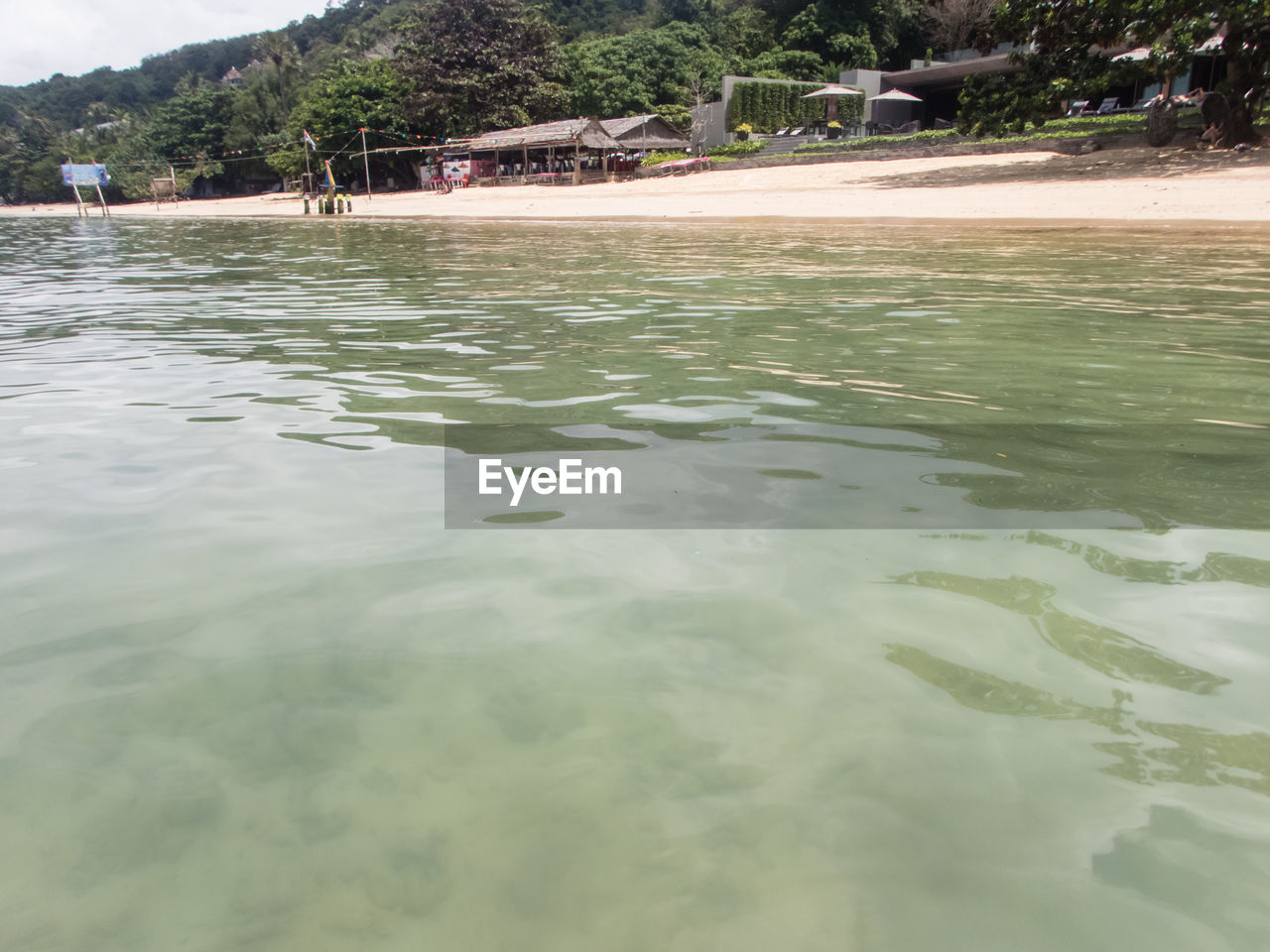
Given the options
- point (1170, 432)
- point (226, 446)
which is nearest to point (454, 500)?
point (226, 446)

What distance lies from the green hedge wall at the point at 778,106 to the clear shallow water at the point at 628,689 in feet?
150

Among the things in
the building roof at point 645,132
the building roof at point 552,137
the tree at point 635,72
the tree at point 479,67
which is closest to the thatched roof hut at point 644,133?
the building roof at point 645,132

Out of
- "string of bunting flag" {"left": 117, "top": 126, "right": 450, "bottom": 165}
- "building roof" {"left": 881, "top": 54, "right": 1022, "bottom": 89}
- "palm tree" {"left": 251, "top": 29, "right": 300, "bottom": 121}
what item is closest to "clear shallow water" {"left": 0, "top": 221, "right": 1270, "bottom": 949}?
"string of bunting flag" {"left": 117, "top": 126, "right": 450, "bottom": 165}

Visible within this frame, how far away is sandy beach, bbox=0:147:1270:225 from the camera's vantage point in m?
16.0

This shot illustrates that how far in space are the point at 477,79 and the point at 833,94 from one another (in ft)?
73.6

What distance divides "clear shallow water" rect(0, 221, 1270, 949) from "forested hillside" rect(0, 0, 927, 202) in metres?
50.5

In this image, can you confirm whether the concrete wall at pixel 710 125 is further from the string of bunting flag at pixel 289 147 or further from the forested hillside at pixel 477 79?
the string of bunting flag at pixel 289 147

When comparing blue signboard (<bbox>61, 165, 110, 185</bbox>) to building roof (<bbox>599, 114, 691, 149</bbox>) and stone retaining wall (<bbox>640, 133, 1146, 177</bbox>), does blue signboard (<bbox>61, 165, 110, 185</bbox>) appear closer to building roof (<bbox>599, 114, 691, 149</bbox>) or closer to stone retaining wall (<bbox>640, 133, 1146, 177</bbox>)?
building roof (<bbox>599, 114, 691, 149</bbox>)

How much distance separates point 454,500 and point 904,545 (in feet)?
5.25

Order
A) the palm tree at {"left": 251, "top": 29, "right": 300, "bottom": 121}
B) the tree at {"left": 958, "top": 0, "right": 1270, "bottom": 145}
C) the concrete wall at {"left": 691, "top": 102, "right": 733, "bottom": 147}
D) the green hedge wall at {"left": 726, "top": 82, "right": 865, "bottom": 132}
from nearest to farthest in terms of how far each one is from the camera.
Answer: the tree at {"left": 958, "top": 0, "right": 1270, "bottom": 145} → the green hedge wall at {"left": 726, "top": 82, "right": 865, "bottom": 132} → the concrete wall at {"left": 691, "top": 102, "right": 733, "bottom": 147} → the palm tree at {"left": 251, "top": 29, "right": 300, "bottom": 121}

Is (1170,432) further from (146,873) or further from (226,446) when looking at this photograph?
(226,446)

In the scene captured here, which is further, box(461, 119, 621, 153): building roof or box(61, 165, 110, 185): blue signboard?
box(61, 165, 110, 185): blue signboard

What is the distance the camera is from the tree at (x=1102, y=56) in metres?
18.0

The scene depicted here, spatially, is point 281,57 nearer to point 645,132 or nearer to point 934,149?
point 645,132
